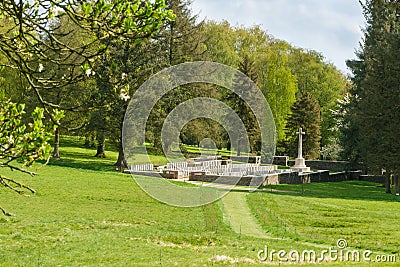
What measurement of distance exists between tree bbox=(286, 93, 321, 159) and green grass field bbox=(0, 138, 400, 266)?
913 inches

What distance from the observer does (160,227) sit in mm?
15641

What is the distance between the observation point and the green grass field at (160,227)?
36.6 ft

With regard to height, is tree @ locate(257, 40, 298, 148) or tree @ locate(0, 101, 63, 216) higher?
tree @ locate(257, 40, 298, 148)

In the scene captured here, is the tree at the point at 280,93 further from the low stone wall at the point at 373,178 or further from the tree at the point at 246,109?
the low stone wall at the point at 373,178

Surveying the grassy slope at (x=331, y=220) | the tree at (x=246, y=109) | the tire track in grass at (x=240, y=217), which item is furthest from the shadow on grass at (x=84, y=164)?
the tree at (x=246, y=109)

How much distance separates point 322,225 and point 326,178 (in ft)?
73.2

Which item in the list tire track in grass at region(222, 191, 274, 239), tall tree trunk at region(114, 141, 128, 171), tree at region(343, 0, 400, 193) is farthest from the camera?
tall tree trunk at region(114, 141, 128, 171)

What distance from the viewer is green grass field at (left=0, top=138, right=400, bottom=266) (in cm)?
1116

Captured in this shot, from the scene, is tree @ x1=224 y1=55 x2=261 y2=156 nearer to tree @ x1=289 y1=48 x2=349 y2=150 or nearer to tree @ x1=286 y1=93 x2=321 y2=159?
tree @ x1=286 y1=93 x2=321 y2=159

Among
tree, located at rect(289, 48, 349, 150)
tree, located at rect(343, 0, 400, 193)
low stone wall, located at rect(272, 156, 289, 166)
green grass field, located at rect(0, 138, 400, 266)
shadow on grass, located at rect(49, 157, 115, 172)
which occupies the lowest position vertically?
green grass field, located at rect(0, 138, 400, 266)

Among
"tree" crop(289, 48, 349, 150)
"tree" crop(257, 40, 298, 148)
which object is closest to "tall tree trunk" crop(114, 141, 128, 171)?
"tree" crop(257, 40, 298, 148)

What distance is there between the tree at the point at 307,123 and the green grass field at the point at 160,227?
76.1 feet

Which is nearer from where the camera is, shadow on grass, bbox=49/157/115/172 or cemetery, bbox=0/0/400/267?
cemetery, bbox=0/0/400/267

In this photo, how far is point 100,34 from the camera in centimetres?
479
